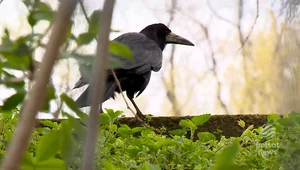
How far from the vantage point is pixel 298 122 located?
3.76 ft

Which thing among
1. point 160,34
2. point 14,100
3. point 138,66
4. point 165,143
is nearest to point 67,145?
point 14,100

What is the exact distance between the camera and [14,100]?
590mm

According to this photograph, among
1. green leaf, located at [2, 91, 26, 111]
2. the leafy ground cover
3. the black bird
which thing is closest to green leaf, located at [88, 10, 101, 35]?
green leaf, located at [2, 91, 26, 111]

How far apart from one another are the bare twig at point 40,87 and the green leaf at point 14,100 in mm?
228

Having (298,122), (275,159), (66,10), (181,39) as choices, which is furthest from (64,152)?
(181,39)

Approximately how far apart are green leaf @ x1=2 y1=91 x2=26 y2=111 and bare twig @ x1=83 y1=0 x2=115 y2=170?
23cm

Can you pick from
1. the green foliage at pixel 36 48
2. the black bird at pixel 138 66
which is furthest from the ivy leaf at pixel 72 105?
the black bird at pixel 138 66

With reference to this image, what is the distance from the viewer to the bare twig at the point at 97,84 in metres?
0.35

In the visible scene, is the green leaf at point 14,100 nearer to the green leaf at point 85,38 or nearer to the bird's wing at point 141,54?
the green leaf at point 85,38

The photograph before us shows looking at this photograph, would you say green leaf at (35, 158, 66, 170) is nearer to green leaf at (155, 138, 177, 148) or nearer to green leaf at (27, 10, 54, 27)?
green leaf at (27, 10, 54, 27)

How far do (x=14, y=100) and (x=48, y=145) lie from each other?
7 cm

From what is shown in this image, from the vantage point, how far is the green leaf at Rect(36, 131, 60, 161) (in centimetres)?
54

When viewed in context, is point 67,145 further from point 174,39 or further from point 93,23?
point 174,39

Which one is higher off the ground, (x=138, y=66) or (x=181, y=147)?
(x=138, y=66)
